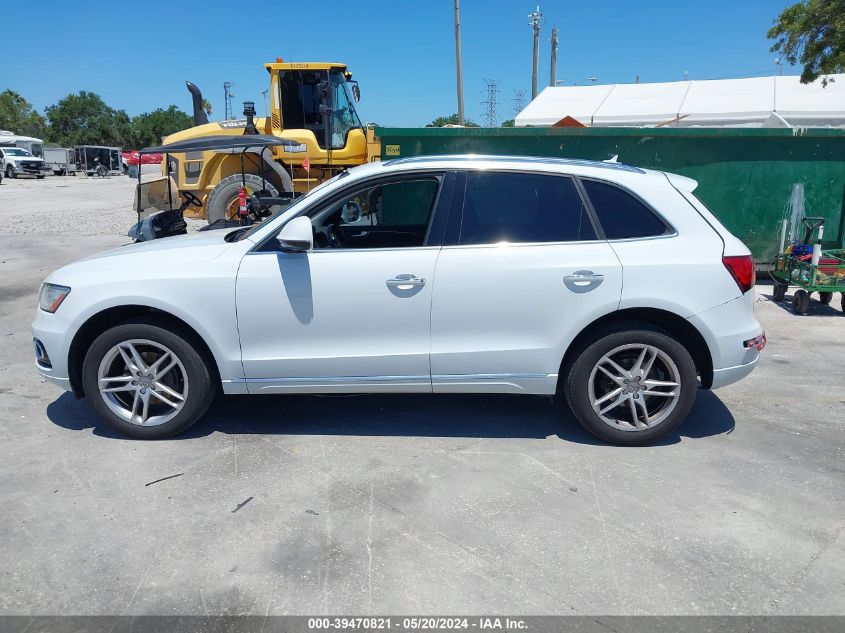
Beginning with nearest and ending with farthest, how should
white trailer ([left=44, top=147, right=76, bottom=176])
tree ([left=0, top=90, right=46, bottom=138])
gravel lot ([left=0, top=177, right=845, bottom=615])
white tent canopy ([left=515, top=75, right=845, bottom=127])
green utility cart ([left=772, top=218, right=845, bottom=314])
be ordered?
1. gravel lot ([left=0, top=177, right=845, bottom=615])
2. green utility cart ([left=772, top=218, right=845, bottom=314])
3. white tent canopy ([left=515, top=75, right=845, bottom=127])
4. white trailer ([left=44, top=147, right=76, bottom=176])
5. tree ([left=0, top=90, right=46, bottom=138])

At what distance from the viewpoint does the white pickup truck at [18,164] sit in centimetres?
4214

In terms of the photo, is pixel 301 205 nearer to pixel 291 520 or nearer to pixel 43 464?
pixel 291 520

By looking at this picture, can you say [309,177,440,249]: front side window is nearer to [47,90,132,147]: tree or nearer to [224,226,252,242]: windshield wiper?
[224,226,252,242]: windshield wiper

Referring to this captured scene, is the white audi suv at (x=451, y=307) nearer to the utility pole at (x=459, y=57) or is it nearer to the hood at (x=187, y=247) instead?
the hood at (x=187, y=247)

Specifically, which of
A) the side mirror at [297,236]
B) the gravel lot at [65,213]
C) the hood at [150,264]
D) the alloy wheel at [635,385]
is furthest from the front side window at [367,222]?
the gravel lot at [65,213]

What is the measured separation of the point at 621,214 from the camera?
165 inches

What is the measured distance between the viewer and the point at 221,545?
3.20m

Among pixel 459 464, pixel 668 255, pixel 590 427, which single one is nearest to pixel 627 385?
pixel 590 427

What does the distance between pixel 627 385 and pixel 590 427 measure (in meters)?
0.35

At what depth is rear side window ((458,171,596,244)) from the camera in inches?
164

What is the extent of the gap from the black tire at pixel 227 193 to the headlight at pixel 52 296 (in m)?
7.25

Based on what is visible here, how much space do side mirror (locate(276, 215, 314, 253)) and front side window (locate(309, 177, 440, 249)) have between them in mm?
221

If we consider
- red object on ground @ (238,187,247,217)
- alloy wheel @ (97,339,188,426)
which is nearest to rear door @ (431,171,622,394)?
alloy wheel @ (97,339,188,426)

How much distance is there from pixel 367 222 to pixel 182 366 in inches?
76.0
